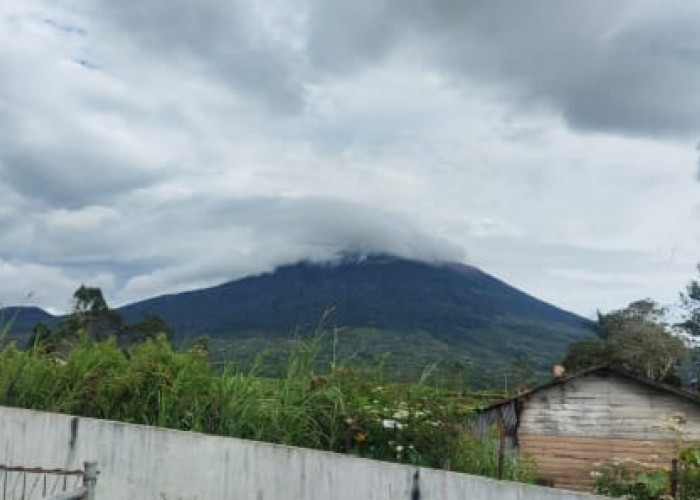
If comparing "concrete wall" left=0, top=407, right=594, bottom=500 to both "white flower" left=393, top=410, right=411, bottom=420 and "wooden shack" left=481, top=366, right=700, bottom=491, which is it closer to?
"white flower" left=393, top=410, right=411, bottom=420

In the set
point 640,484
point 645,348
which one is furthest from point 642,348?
point 640,484

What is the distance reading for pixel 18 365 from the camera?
6266 millimetres

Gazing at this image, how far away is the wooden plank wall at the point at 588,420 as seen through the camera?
890 inches

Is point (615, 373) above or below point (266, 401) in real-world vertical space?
above

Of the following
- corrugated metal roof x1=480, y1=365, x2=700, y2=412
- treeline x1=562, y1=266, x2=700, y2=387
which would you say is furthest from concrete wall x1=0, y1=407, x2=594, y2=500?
treeline x1=562, y1=266, x2=700, y2=387

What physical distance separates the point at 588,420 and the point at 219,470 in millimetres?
20025

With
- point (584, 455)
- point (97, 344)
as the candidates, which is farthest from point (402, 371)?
point (584, 455)

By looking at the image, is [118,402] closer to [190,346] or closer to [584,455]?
[190,346]

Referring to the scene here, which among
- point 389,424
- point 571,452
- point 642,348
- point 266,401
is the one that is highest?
point 642,348

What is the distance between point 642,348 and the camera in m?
57.9

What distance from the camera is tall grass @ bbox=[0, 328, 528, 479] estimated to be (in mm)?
5336

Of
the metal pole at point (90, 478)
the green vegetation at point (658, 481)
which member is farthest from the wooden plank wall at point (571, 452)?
the metal pole at point (90, 478)

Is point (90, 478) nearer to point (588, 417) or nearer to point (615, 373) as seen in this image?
point (615, 373)

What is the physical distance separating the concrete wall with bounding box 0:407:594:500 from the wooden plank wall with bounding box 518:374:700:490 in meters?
18.8
